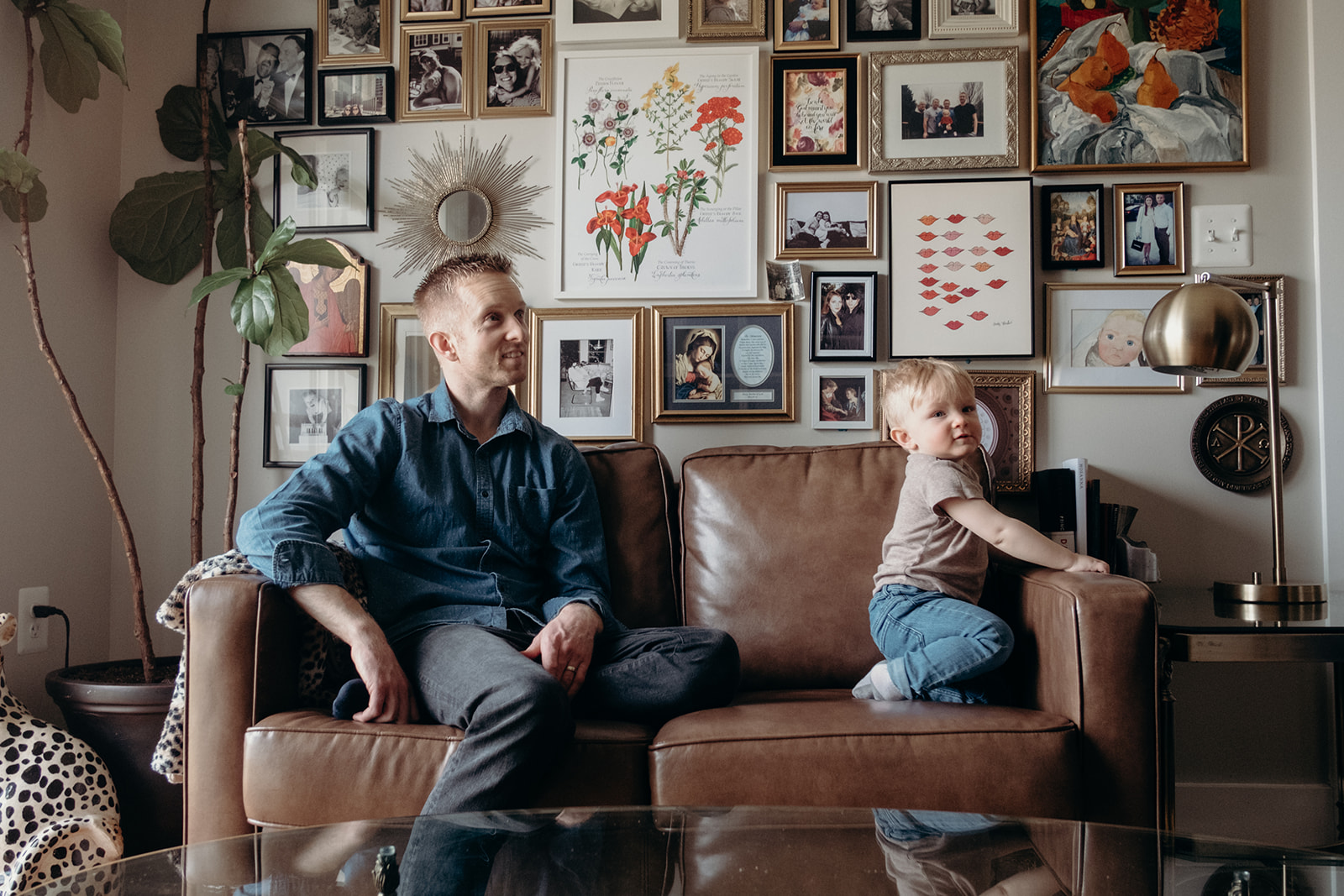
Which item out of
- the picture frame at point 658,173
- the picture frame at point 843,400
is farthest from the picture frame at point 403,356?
the picture frame at point 843,400

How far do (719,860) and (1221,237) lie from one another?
215 centimetres

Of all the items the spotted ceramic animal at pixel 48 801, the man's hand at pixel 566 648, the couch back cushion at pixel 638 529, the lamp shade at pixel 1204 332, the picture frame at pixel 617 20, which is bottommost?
the spotted ceramic animal at pixel 48 801

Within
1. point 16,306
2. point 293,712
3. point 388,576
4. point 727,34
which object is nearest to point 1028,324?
point 727,34

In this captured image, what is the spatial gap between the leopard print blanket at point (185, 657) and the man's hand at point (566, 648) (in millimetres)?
337

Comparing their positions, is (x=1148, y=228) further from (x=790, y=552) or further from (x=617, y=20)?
(x=617, y=20)

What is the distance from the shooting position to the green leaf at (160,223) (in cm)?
240

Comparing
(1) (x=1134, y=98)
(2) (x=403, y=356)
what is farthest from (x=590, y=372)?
(1) (x=1134, y=98)

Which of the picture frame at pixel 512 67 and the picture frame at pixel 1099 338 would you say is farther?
the picture frame at pixel 512 67

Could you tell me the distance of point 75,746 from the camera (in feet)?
5.84

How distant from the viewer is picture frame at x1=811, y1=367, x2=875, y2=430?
2.38 metres

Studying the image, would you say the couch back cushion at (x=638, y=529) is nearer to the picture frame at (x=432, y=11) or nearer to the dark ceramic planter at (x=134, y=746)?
the dark ceramic planter at (x=134, y=746)

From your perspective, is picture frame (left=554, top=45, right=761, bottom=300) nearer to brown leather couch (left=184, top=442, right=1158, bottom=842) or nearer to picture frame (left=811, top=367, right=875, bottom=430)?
picture frame (left=811, top=367, right=875, bottom=430)

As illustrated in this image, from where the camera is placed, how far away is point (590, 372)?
2441 millimetres

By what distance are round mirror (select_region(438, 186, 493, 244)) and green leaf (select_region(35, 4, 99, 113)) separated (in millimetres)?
828
